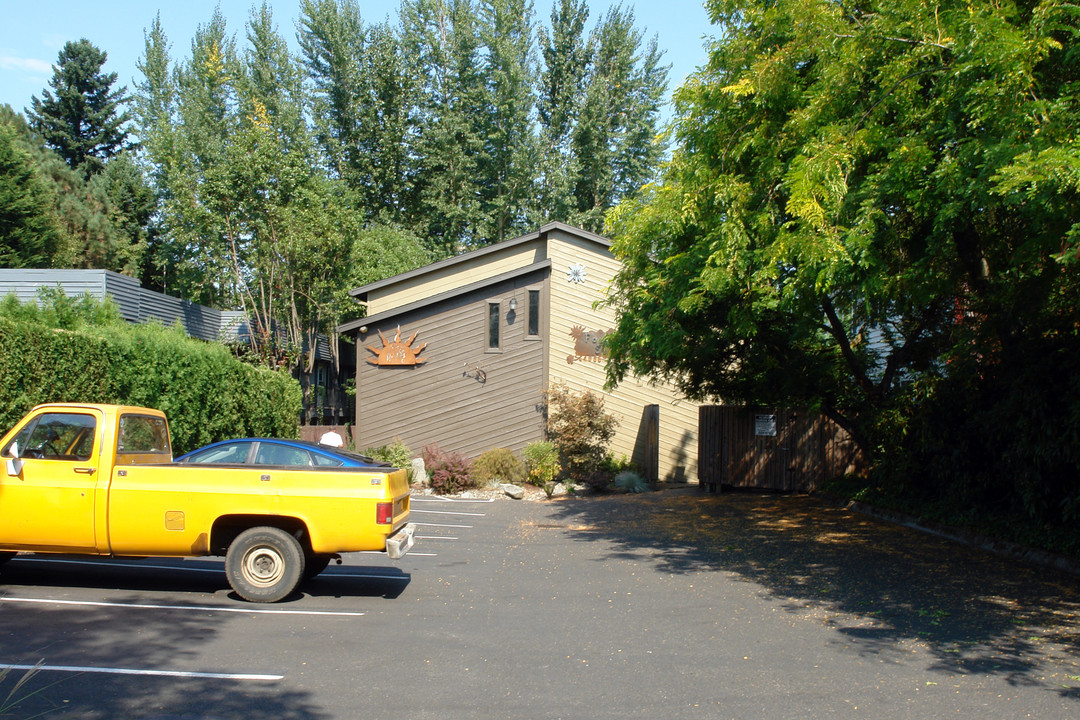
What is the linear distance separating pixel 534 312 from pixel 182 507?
14117 millimetres

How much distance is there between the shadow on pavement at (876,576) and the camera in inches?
281

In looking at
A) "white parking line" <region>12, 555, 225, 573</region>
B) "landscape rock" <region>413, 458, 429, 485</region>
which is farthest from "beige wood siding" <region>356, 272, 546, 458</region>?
"white parking line" <region>12, 555, 225, 573</region>

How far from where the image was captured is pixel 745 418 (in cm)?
1873

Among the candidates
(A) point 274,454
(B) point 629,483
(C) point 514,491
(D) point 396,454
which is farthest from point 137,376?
(B) point 629,483

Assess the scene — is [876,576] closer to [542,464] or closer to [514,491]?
[514,491]

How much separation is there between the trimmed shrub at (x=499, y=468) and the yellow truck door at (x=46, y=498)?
12417 millimetres

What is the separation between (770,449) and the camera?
18.5m

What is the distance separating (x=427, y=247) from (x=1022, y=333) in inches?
1201

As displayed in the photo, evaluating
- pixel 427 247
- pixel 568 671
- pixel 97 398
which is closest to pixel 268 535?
pixel 568 671

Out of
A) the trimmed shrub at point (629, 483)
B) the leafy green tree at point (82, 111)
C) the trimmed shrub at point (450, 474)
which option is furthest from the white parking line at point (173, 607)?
the leafy green tree at point (82, 111)

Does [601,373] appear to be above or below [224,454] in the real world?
above

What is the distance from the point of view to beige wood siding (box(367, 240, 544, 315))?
22.8m

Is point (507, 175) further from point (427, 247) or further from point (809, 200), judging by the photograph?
point (809, 200)

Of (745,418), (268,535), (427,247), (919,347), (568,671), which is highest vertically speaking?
(427,247)
